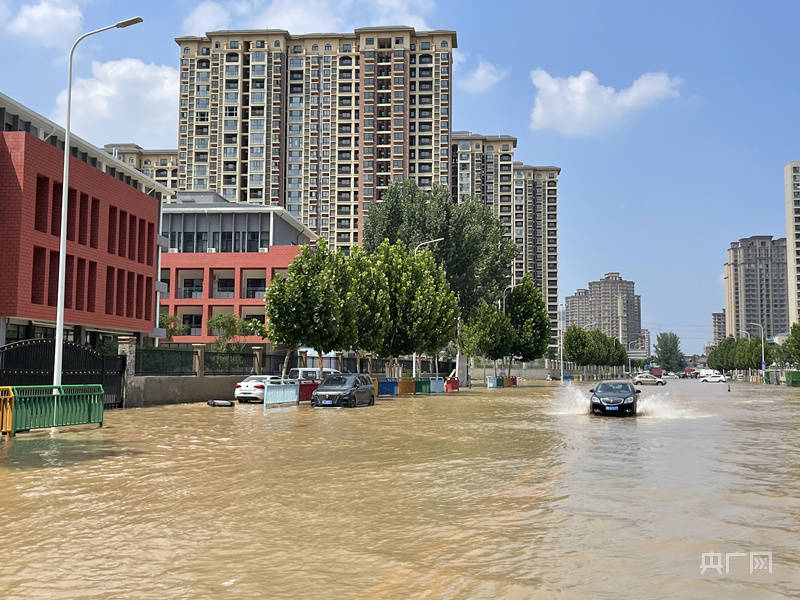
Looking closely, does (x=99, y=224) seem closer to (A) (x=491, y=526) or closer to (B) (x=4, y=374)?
(B) (x=4, y=374)

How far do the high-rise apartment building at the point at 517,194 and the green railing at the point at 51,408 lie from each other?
14498 centimetres

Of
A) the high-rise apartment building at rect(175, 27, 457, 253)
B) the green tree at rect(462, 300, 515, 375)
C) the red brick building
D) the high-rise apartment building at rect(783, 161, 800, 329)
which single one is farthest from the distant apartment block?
the high-rise apartment building at rect(783, 161, 800, 329)

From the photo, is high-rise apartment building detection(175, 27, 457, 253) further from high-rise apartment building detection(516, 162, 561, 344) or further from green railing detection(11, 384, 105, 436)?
green railing detection(11, 384, 105, 436)

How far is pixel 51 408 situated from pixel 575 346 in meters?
122

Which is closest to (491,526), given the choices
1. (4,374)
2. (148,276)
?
(4,374)

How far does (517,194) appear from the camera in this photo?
18612 cm

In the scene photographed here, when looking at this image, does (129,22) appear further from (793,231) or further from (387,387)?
(793,231)

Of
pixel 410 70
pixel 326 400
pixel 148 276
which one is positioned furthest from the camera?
pixel 410 70

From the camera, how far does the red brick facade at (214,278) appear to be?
254 feet

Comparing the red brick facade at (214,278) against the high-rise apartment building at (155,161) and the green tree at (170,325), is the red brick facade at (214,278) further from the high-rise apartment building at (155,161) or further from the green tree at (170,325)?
the high-rise apartment building at (155,161)

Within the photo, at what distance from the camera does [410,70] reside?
419 ft

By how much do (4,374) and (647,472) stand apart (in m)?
20.3

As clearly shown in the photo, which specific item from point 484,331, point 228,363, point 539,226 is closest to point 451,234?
point 484,331

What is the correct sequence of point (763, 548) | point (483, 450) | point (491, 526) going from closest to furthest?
1. point (763, 548)
2. point (491, 526)
3. point (483, 450)
